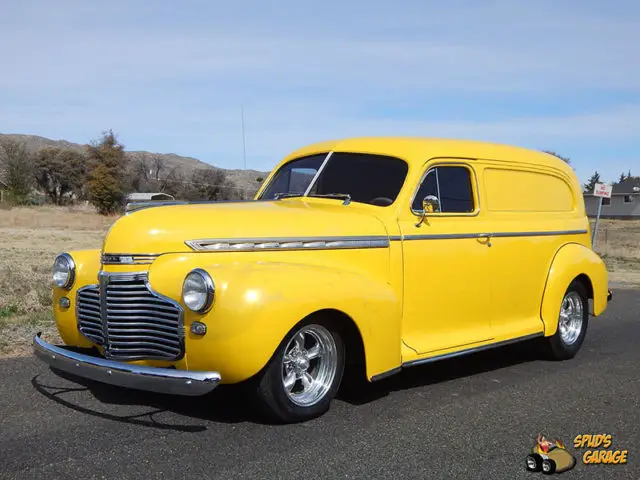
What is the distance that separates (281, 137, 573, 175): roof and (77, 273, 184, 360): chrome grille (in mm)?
2448

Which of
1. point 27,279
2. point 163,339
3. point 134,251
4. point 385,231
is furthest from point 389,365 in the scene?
point 27,279

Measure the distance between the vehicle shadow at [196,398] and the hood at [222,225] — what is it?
3.54ft

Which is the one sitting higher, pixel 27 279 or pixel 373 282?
pixel 373 282

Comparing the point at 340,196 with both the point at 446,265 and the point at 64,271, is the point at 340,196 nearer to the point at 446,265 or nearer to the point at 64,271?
the point at 446,265

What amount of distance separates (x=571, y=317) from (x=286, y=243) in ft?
12.8

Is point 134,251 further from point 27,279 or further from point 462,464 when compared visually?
point 27,279

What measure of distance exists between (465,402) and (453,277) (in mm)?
1047

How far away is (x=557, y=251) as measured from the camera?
277 inches

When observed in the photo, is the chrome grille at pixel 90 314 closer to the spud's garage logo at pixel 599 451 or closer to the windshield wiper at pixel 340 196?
the windshield wiper at pixel 340 196

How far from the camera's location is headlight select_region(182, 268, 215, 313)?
4219mm

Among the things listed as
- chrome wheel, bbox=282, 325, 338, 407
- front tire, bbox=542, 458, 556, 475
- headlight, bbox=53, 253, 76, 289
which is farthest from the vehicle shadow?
front tire, bbox=542, 458, 556, 475

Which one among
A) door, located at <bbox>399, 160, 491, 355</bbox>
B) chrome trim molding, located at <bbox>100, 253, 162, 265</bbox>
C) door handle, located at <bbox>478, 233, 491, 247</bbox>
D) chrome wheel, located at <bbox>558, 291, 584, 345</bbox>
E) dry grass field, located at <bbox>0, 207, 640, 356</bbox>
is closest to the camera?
chrome trim molding, located at <bbox>100, 253, 162, 265</bbox>

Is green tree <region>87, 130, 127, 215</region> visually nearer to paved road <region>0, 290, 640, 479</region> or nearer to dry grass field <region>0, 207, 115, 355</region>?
dry grass field <region>0, 207, 115, 355</region>

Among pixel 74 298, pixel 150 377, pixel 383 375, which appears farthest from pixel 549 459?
pixel 74 298
